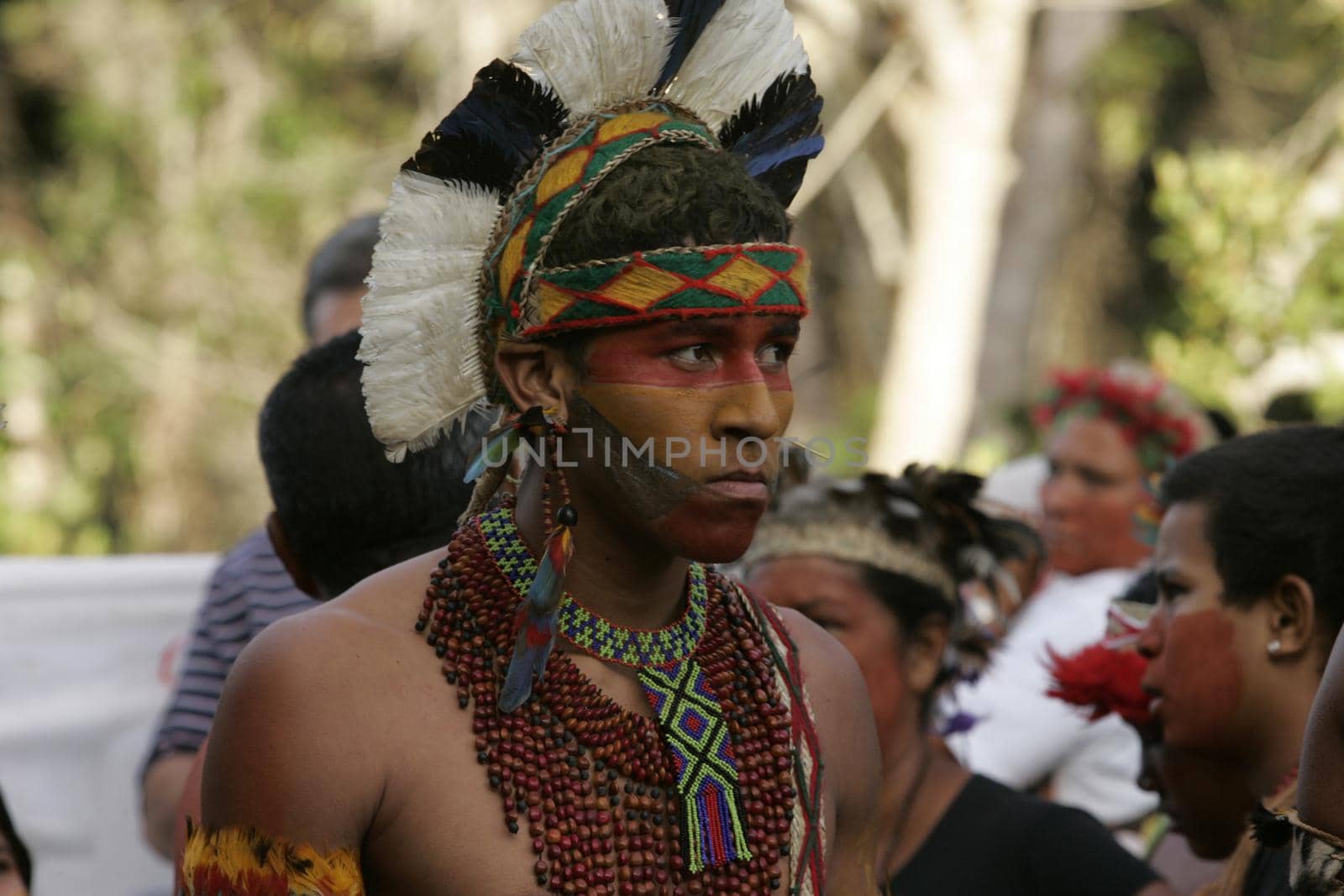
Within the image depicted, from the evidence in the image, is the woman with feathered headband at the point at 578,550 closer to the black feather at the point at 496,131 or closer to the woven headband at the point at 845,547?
the black feather at the point at 496,131

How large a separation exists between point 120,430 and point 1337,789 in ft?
40.9

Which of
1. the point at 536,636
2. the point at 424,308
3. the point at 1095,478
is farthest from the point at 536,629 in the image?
the point at 1095,478

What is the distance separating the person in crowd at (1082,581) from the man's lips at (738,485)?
2005 millimetres

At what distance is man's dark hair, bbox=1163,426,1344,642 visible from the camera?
311 cm

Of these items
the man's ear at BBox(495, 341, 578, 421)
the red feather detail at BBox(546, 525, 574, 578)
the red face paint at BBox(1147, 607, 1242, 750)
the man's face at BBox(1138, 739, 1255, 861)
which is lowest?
the man's face at BBox(1138, 739, 1255, 861)

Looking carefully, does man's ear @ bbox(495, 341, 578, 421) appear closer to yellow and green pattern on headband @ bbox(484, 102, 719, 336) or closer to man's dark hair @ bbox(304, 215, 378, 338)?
yellow and green pattern on headband @ bbox(484, 102, 719, 336)

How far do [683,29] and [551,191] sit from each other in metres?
0.38

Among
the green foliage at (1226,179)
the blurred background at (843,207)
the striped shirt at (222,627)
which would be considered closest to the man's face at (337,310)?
the striped shirt at (222,627)

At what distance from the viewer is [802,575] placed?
397 centimetres

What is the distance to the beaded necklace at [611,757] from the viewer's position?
90.9 inches

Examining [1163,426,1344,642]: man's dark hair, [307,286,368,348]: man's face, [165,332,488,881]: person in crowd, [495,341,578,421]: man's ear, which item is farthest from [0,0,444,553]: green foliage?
[495,341,578,421]: man's ear

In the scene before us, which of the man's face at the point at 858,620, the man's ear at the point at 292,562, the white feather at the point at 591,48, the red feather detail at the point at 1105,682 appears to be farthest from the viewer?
the man's face at the point at 858,620

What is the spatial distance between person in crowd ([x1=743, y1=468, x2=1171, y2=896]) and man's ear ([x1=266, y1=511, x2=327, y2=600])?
1148 mm

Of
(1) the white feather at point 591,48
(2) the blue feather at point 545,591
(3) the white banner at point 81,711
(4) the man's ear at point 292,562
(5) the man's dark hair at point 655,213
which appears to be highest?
(1) the white feather at point 591,48
